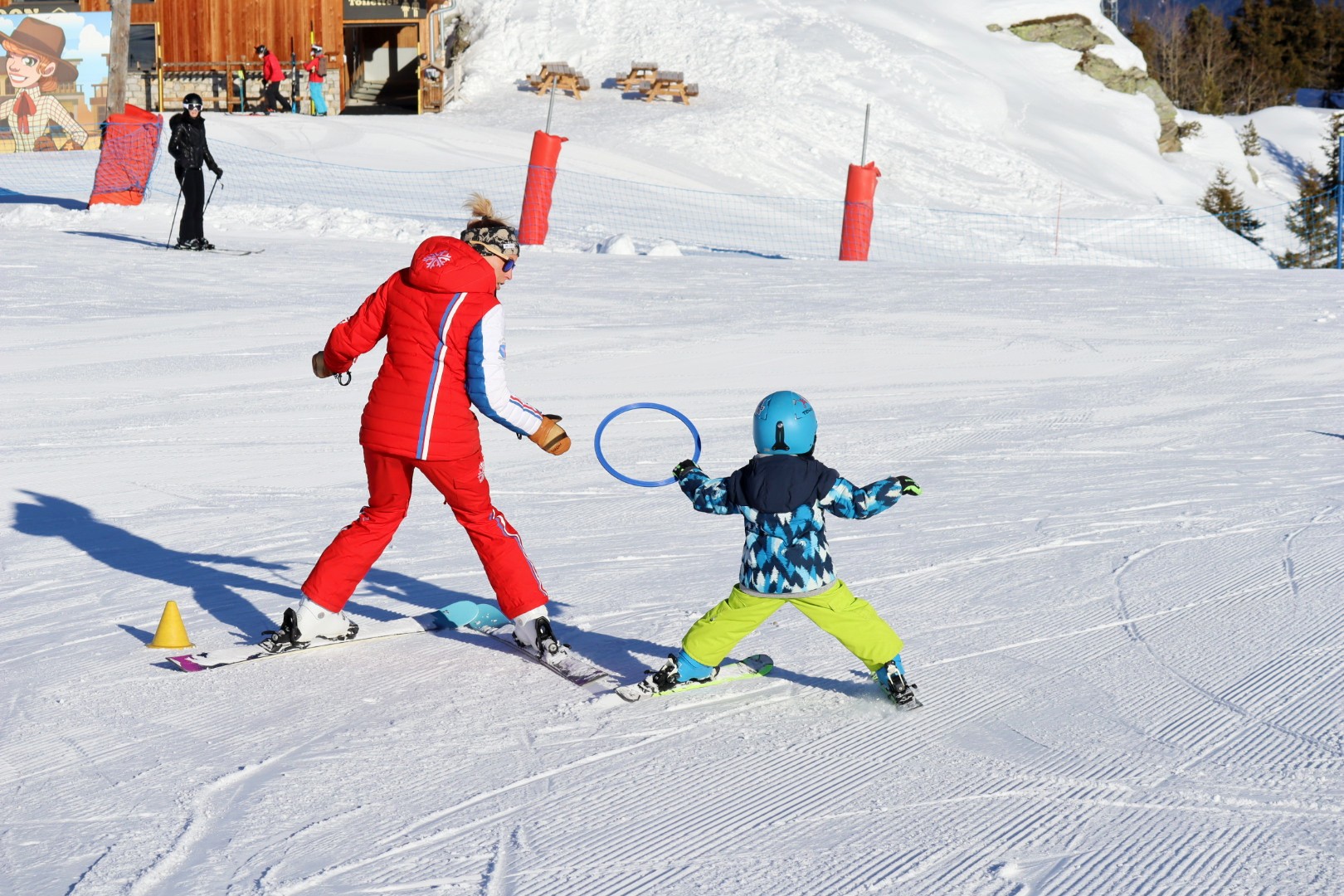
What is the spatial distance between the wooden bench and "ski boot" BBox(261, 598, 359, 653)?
1158 inches

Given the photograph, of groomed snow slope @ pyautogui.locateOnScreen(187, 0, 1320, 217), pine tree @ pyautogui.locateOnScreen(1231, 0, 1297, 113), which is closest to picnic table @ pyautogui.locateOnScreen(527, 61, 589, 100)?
groomed snow slope @ pyautogui.locateOnScreen(187, 0, 1320, 217)

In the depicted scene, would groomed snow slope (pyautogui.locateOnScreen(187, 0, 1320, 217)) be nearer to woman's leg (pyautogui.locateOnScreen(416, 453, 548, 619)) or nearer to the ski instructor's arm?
woman's leg (pyautogui.locateOnScreen(416, 453, 548, 619))

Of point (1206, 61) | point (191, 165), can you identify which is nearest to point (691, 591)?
point (191, 165)

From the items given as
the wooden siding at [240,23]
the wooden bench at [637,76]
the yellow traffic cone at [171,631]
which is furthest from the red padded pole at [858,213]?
the wooden siding at [240,23]

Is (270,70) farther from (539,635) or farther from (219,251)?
(539,635)

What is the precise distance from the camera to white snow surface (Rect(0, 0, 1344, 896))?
344 centimetres

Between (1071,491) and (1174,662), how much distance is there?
284 cm

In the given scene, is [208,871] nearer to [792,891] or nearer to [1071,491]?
[792,891]

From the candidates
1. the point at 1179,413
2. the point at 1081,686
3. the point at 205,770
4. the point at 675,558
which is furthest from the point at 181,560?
the point at 1179,413

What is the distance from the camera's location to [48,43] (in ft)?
85.0

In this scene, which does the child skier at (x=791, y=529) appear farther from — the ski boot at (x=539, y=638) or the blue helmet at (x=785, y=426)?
the ski boot at (x=539, y=638)

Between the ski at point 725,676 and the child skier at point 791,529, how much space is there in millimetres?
163

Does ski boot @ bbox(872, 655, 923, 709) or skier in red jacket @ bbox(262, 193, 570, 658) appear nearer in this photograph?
ski boot @ bbox(872, 655, 923, 709)

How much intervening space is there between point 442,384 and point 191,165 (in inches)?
445
